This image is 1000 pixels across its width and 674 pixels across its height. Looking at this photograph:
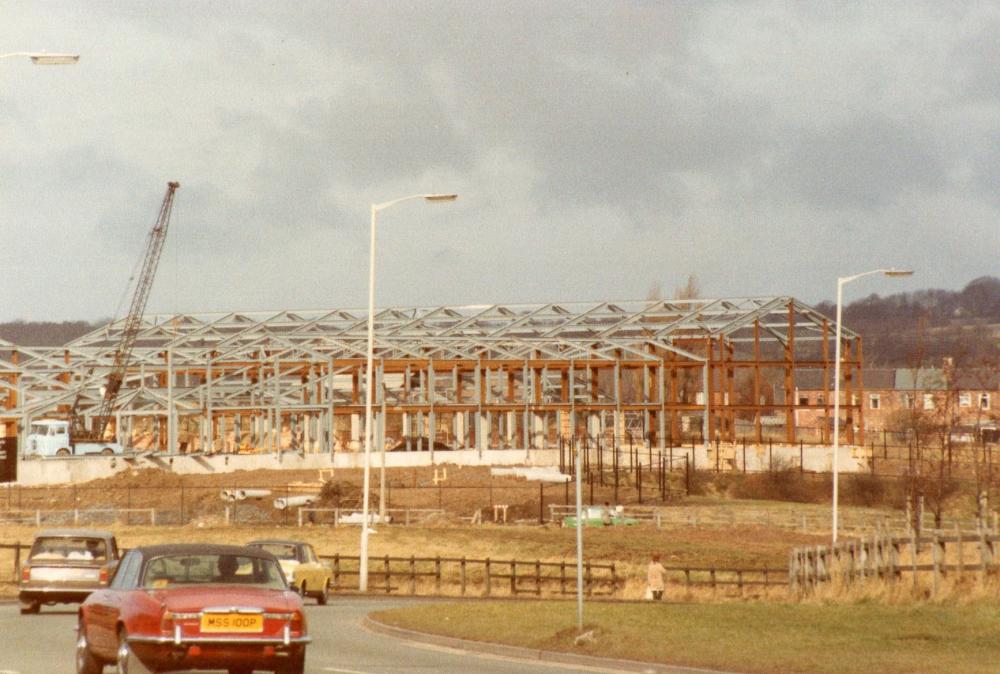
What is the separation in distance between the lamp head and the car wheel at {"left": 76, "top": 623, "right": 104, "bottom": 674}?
9.89m

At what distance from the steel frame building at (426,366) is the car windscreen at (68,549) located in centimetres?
5173

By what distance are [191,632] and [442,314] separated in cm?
9016

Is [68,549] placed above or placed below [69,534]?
below

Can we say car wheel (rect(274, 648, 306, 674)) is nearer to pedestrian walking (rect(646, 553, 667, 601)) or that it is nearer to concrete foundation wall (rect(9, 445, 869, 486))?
pedestrian walking (rect(646, 553, 667, 601))

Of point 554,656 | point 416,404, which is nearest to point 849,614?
point 554,656

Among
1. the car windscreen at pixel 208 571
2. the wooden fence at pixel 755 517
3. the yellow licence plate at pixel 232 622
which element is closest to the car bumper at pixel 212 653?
the yellow licence plate at pixel 232 622

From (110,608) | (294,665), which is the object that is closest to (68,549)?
(110,608)

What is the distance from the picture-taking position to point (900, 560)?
32594 millimetres

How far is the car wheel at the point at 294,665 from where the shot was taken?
15484 mm

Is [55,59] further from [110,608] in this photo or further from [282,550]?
[282,550]

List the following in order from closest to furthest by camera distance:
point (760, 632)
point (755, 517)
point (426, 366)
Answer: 1. point (760, 632)
2. point (755, 517)
3. point (426, 366)

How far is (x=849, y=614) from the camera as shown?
2673 cm

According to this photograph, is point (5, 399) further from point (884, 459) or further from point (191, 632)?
point (191, 632)

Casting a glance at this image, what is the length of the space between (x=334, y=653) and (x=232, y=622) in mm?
7929
